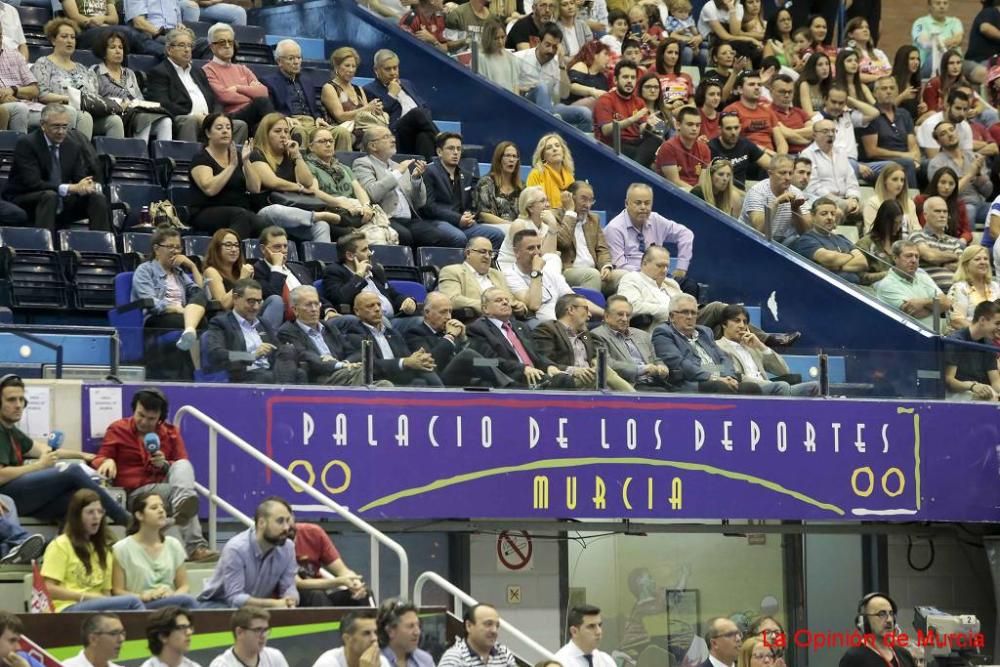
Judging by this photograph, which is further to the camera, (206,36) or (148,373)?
(206,36)

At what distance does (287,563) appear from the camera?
40.0 ft

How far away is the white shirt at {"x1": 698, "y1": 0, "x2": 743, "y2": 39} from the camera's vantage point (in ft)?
74.2

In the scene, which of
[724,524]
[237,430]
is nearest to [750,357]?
[724,524]

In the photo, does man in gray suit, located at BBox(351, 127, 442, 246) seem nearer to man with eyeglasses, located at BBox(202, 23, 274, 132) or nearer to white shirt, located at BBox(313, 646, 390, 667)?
man with eyeglasses, located at BBox(202, 23, 274, 132)

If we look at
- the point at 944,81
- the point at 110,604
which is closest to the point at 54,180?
the point at 110,604

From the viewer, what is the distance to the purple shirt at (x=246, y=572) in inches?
473

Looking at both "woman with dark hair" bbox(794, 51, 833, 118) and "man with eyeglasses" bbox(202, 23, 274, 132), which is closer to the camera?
"man with eyeglasses" bbox(202, 23, 274, 132)

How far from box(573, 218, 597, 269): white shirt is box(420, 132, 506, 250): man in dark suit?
0.57m

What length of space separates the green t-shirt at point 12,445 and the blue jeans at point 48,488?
0.49 feet

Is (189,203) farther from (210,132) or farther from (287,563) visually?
(287,563)

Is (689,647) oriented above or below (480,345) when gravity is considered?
below

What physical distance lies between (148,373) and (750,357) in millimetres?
4323

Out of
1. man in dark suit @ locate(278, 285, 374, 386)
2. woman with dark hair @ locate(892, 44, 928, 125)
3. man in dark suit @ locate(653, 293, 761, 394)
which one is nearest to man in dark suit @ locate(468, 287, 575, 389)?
man in dark suit @ locate(653, 293, 761, 394)

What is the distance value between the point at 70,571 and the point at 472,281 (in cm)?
455
